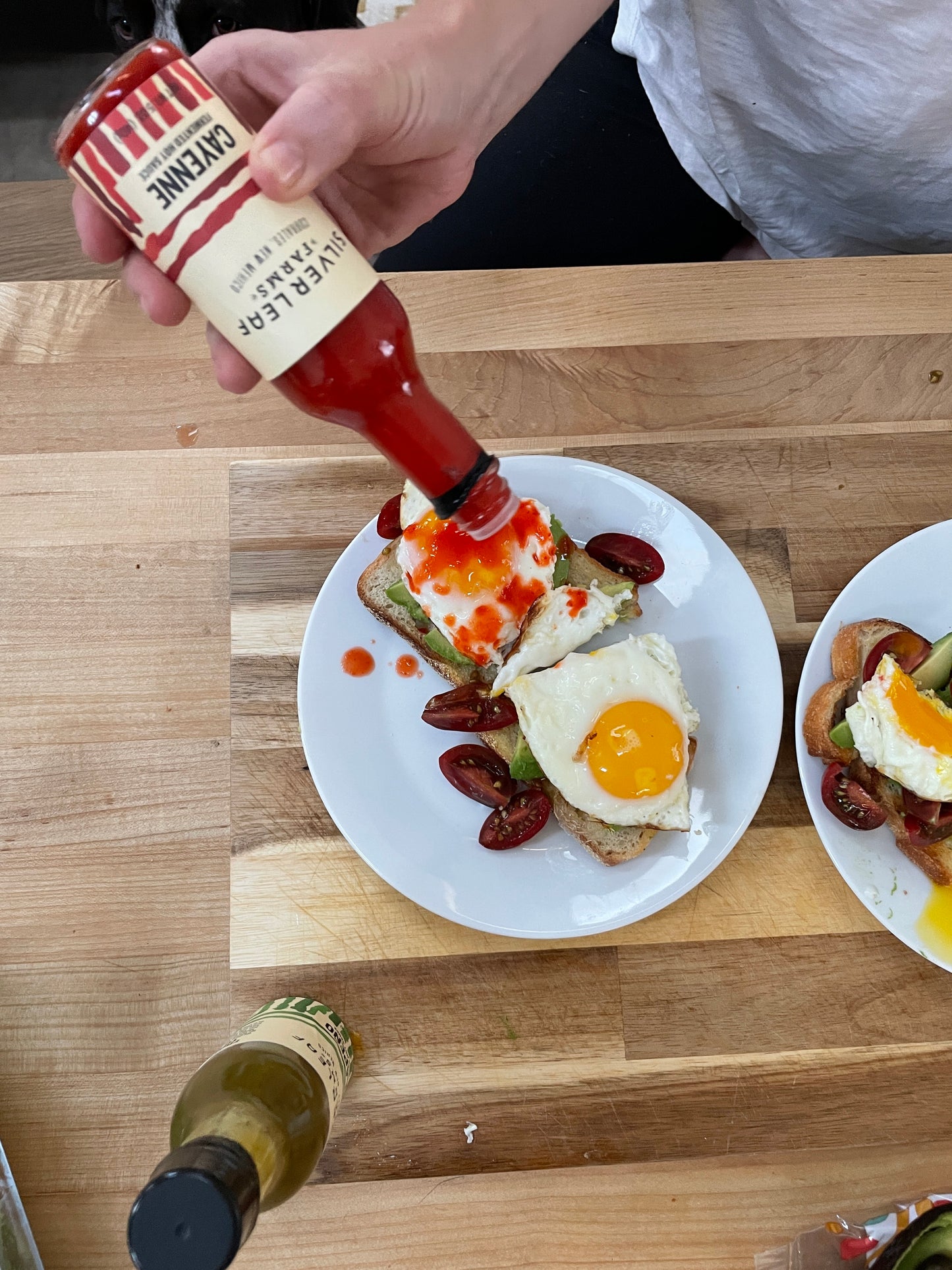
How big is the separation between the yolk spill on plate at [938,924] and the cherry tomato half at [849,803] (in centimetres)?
21

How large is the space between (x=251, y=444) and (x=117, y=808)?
93cm

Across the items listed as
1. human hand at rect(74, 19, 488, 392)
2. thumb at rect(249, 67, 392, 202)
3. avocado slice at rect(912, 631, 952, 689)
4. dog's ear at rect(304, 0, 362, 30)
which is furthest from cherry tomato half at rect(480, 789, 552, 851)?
dog's ear at rect(304, 0, 362, 30)

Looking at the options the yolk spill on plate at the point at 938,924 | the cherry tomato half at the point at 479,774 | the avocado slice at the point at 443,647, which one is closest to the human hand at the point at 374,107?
the avocado slice at the point at 443,647

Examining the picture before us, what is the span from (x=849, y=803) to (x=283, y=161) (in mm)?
1627

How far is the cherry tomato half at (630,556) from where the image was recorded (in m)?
2.02

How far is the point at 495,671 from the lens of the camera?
201cm

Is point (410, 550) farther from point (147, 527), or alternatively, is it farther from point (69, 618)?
point (69, 618)

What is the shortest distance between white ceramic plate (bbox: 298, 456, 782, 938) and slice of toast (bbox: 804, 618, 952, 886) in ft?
0.32

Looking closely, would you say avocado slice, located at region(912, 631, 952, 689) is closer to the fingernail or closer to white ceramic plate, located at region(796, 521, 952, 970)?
white ceramic plate, located at region(796, 521, 952, 970)

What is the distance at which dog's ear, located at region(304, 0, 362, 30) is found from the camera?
267 cm

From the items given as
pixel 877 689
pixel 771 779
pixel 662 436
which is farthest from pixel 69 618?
Result: pixel 877 689

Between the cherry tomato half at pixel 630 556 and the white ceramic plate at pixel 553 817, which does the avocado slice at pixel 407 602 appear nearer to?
the white ceramic plate at pixel 553 817

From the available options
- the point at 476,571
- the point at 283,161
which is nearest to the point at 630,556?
the point at 476,571

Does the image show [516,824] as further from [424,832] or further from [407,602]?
[407,602]
